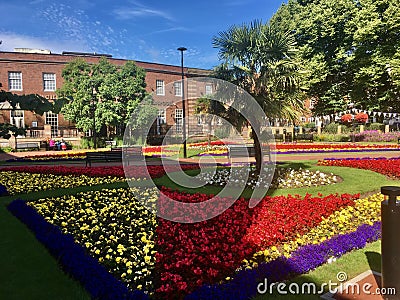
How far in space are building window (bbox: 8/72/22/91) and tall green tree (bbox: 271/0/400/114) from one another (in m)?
26.9

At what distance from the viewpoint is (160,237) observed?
5.05m

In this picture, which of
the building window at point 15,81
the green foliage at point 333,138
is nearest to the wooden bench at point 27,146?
the building window at point 15,81

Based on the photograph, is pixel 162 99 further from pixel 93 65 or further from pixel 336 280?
pixel 336 280

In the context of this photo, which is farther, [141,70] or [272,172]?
[141,70]

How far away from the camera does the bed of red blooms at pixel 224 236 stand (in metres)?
3.71

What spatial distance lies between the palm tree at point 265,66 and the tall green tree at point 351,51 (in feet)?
58.5

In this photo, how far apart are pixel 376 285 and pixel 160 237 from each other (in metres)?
3.05

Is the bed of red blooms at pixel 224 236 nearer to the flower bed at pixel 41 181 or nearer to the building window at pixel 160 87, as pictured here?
the flower bed at pixel 41 181

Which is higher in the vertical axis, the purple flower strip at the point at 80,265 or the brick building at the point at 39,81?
the brick building at the point at 39,81

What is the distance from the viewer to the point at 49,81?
3394 centimetres

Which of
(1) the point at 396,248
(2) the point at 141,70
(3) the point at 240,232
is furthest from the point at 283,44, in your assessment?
(2) the point at 141,70

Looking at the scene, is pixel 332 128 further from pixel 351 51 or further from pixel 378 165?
pixel 378 165

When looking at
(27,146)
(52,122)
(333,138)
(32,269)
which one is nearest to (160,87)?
(52,122)

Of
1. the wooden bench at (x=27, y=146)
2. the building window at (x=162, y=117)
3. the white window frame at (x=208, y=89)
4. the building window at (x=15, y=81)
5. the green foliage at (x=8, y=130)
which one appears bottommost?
the wooden bench at (x=27, y=146)
